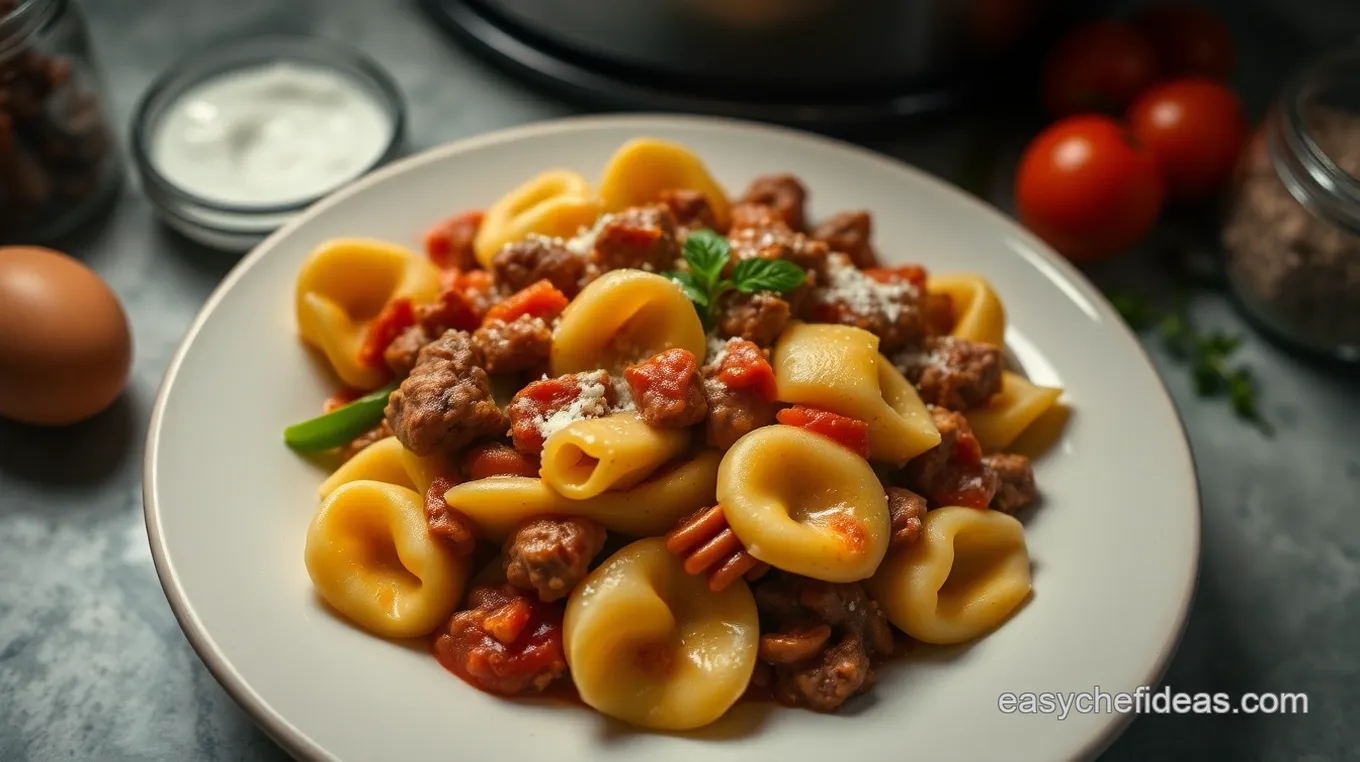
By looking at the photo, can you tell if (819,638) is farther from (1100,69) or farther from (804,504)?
(1100,69)

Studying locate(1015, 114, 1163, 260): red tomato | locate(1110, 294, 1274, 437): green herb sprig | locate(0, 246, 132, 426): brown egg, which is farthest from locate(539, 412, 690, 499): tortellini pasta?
locate(1110, 294, 1274, 437): green herb sprig

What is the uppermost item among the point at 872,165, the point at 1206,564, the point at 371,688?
the point at 872,165

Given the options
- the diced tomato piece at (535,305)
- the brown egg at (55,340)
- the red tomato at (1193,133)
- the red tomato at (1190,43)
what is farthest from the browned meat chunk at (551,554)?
the red tomato at (1190,43)

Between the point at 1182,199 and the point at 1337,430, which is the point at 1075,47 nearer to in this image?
the point at 1182,199

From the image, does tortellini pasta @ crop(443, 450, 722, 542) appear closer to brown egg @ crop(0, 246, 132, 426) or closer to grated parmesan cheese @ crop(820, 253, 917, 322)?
grated parmesan cheese @ crop(820, 253, 917, 322)

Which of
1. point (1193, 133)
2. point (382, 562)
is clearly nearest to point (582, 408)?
point (382, 562)

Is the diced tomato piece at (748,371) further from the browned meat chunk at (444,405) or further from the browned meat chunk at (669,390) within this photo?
the browned meat chunk at (444,405)

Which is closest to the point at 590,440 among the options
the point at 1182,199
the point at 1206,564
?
the point at 1206,564
